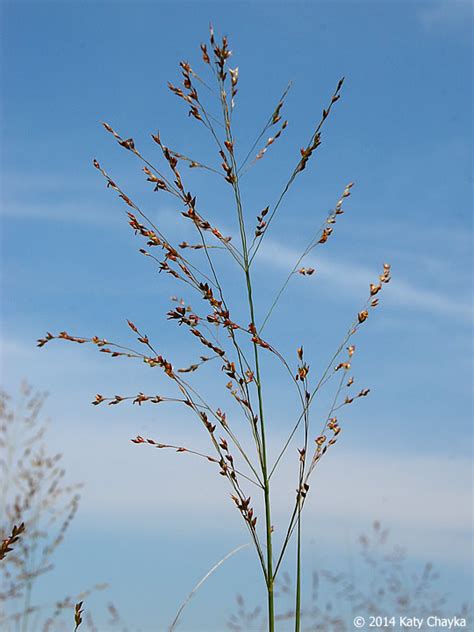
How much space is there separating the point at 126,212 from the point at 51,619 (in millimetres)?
2871

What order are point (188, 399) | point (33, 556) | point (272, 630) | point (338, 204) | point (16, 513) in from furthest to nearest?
point (16, 513)
point (33, 556)
point (338, 204)
point (188, 399)
point (272, 630)

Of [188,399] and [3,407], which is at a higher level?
[3,407]

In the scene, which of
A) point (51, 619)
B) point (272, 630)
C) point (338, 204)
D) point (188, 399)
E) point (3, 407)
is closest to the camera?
point (272, 630)

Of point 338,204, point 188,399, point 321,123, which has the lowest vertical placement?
point 188,399

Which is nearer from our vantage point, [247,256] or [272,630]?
[272,630]

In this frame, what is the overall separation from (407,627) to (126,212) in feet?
10.4

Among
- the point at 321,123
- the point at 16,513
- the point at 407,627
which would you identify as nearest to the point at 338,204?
the point at 321,123

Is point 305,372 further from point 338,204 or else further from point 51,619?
point 51,619

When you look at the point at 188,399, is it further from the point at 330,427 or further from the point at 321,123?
the point at 321,123

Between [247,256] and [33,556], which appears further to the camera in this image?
[33,556]

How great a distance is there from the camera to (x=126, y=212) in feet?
7.73

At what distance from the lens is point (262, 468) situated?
2.16 metres

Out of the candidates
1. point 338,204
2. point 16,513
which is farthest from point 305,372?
point 16,513

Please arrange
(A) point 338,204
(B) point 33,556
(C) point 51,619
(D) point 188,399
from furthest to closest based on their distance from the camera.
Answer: (B) point 33,556 → (C) point 51,619 → (A) point 338,204 → (D) point 188,399
